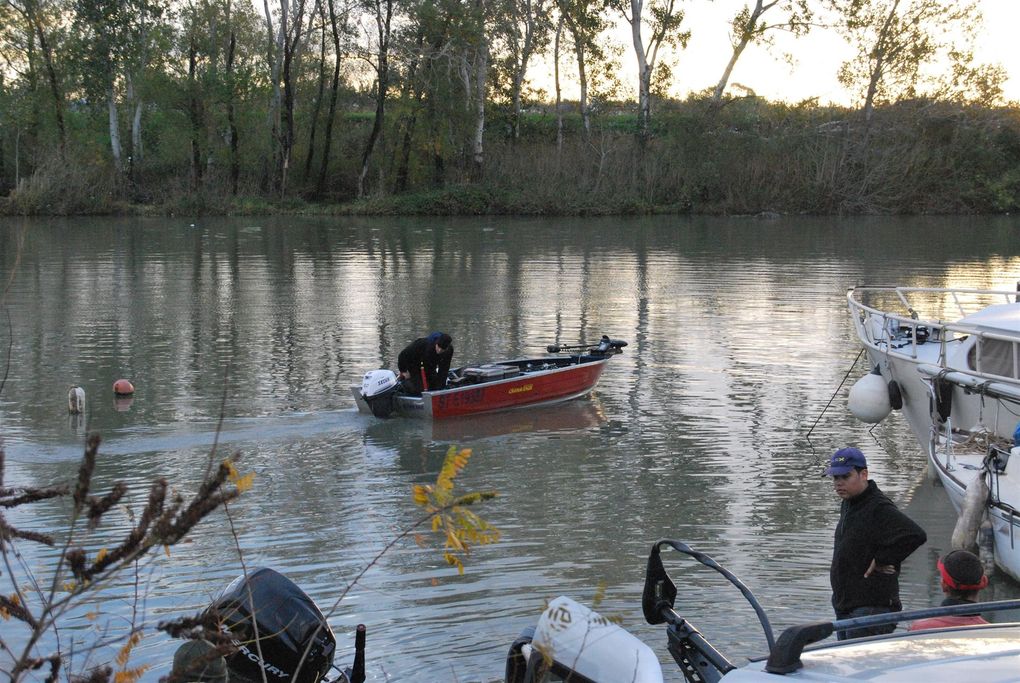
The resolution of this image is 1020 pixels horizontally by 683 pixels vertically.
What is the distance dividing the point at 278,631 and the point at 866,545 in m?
3.06

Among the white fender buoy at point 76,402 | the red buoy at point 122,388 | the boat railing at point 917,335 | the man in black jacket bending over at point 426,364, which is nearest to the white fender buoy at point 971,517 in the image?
the boat railing at point 917,335

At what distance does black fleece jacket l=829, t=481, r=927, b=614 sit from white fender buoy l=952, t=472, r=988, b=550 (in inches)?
139

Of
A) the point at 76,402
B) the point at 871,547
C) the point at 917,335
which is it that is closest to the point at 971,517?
the point at 871,547

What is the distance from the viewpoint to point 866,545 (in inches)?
246

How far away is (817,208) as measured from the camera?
186ft

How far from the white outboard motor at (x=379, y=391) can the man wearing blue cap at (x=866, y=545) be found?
856 centimetres

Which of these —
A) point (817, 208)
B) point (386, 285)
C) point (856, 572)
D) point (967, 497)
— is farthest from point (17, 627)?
point (817, 208)

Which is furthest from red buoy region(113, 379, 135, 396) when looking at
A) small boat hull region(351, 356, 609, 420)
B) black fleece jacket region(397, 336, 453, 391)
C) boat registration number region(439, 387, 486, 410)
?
boat registration number region(439, 387, 486, 410)

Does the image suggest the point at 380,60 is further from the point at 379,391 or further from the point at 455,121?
the point at 379,391

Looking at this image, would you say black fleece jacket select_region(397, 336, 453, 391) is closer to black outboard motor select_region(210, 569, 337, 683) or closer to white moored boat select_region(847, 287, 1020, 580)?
white moored boat select_region(847, 287, 1020, 580)

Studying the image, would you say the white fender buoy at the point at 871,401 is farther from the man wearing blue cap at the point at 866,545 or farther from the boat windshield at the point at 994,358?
the man wearing blue cap at the point at 866,545

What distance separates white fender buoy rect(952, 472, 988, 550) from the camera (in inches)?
375

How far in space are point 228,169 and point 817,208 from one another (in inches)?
1112

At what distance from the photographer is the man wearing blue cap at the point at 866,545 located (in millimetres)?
6176
